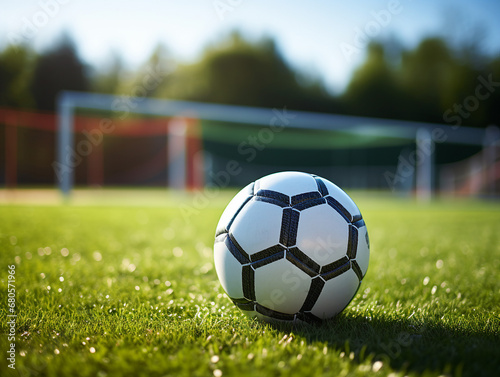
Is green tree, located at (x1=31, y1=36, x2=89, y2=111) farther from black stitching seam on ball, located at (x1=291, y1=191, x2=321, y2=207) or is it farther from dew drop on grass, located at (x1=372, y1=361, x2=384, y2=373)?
dew drop on grass, located at (x1=372, y1=361, x2=384, y2=373)

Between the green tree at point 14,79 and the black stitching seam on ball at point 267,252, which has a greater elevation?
the green tree at point 14,79

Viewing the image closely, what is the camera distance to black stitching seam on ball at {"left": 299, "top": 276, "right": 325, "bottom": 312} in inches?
89.7

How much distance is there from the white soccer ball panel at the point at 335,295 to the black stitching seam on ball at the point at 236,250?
18.3 inches

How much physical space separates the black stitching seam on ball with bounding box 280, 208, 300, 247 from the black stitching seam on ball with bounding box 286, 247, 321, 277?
1.8 inches

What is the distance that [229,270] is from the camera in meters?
2.40

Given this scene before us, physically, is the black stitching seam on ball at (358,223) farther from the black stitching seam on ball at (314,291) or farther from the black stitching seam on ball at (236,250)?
the black stitching seam on ball at (236,250)

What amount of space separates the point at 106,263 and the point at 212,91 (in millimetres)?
36336

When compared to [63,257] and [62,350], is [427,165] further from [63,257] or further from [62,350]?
[62,350]

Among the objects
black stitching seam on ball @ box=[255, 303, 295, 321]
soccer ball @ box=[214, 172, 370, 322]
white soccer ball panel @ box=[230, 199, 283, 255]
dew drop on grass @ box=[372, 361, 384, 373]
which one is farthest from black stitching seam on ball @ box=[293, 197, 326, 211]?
dew drop on grass @ box=[372, 361, 384, 373]

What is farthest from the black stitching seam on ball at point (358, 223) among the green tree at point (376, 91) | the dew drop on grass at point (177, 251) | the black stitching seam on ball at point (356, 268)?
the green tree at point (376, 91)

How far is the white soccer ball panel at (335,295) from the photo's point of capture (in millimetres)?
2314

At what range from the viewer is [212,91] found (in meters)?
39.1

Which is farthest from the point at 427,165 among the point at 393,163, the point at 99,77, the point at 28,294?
the point at 99,77

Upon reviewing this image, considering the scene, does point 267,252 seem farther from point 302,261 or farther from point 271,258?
point 302,261
